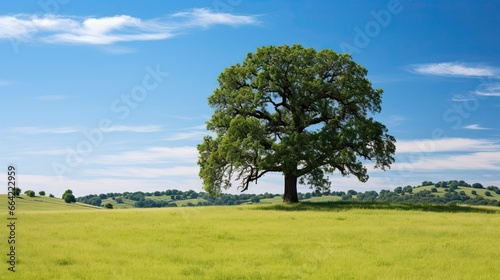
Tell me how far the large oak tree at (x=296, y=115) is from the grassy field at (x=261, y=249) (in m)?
13.4

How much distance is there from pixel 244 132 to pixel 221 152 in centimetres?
285

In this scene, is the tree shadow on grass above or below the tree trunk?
below

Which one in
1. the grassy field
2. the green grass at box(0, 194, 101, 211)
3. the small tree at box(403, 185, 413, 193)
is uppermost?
the small tree at box(403, 185, 413, 193)

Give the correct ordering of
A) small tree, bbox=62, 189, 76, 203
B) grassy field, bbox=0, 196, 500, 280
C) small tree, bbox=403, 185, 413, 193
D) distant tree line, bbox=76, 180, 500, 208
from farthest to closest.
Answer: small tree, bbox=403, 185, 413, 193, distant tree line, bbox=76, 180, 500, 208, small tree, bbox=62, 189, 76, 203, grassy field, bbox=0, 196, 500, 280

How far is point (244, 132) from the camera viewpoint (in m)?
48.3

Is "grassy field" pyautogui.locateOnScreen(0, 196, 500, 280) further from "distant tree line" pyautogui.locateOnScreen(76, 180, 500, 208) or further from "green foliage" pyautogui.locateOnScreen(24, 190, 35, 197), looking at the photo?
"distant tree line" pyautogui.locateOnScreen(76, 180, 500, 208)

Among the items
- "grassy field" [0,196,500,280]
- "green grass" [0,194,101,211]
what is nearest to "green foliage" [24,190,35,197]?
"green grass" [0,194,101,211]

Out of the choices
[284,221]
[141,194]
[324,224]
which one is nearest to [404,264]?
[324,224]

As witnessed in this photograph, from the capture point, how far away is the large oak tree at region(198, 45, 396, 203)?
48.7 m

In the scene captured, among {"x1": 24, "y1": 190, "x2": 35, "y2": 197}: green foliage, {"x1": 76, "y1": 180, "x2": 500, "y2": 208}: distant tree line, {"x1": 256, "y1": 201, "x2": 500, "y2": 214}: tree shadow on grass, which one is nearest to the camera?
{"x1": 256, "y1": 201, "x2": 500, "y2": 214}: tree shadow on grass

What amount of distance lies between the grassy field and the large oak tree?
43.9ft

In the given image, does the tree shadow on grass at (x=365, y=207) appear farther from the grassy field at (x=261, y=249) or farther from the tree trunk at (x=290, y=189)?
the grassy field at (x=261, y=249)

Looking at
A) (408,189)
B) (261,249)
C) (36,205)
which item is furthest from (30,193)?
(408,189)

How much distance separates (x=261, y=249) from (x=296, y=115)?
2992cm
